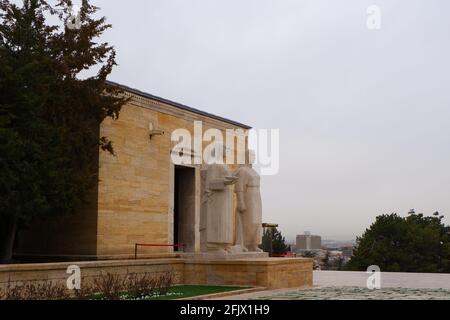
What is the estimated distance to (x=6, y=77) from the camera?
13.5m

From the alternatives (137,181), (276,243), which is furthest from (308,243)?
(137,181)

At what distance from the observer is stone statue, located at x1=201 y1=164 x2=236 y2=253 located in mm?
16406

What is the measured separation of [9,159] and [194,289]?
5486mm

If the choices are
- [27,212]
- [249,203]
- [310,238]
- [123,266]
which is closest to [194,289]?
[123,266]

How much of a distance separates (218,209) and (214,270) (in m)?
1.68

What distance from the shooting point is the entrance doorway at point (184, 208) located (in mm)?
23031

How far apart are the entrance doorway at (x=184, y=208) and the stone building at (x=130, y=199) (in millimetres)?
55

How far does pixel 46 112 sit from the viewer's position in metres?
15.9

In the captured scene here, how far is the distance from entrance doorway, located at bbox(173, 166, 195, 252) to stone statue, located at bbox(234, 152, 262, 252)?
548 centimetres

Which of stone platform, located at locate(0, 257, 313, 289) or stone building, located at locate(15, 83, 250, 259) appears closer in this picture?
stone platform, located at locate(0, 257, 313, 289)

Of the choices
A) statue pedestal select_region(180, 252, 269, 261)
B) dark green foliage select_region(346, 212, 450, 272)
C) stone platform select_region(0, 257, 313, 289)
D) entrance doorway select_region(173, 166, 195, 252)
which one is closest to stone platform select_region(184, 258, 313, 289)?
stone platform select_region(0, 257, 313, 289)

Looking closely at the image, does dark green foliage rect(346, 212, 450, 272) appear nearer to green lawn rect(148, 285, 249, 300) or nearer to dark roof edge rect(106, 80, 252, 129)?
dark roof edge rect(106, 80, 252, 129)

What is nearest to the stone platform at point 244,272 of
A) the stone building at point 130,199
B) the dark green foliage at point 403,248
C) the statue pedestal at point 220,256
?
the statue pedestal at point 220,256
